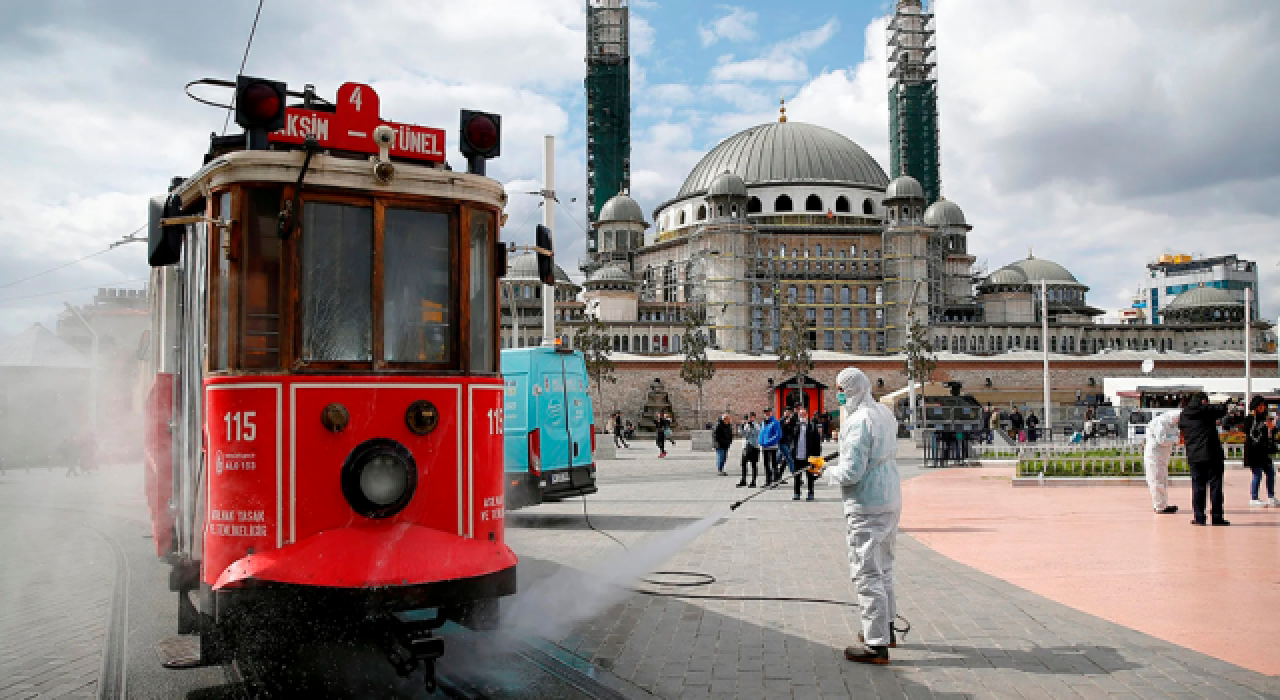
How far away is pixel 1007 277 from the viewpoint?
299 ft

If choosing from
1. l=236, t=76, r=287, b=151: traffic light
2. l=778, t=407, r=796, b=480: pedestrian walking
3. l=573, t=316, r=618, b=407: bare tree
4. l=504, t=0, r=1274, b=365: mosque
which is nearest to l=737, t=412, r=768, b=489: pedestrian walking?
l=778, t=407, r=796, b=480: pedestrian walking

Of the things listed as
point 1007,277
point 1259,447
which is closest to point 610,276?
point 1007,277

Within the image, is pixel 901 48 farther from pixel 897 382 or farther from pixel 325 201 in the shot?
pixel 325 201

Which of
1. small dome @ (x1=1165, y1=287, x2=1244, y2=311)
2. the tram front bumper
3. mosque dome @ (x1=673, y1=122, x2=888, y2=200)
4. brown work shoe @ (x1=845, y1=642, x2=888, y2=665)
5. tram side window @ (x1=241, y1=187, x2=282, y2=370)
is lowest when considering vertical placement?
brown work shoe @ (x1=845, y1=642, x2=888, y2=665)

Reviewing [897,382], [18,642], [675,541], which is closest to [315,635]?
[18,642]

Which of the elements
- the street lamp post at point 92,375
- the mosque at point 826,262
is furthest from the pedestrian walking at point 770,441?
the mosque at point 826,262

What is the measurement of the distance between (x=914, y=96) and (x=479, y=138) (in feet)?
306

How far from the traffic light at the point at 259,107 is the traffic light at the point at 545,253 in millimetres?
1714

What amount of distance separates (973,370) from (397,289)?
69488mm

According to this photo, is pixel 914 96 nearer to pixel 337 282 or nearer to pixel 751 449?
pixel 751 449

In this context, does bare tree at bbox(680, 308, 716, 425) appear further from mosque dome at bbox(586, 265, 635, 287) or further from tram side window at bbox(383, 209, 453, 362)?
tram side window at bbox(383, 209, 453, 362)

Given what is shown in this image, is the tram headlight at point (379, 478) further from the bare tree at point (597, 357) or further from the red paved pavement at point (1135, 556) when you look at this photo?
the bare tree at point (597, 357)

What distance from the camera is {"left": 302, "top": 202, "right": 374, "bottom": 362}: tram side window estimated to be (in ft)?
18.5

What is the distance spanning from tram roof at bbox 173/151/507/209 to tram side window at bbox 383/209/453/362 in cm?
15
